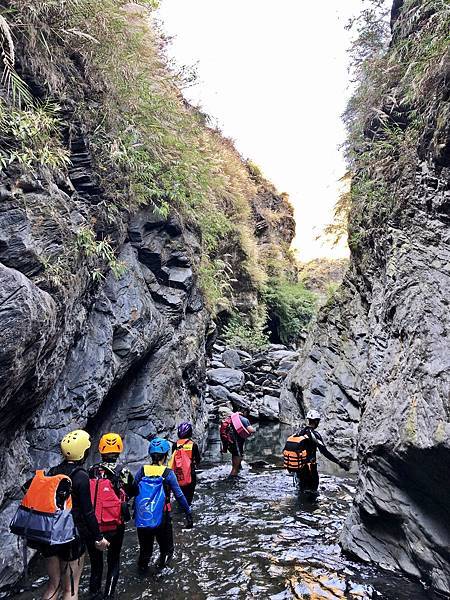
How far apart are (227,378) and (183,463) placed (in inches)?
525

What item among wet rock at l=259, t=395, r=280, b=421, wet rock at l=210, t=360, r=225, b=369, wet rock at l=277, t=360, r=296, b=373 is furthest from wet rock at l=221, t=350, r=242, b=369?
wet rock at l=259, t=395, r=280, b=421

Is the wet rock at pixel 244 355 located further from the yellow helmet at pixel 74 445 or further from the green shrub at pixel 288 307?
the yellow helmet at pixel 74 445

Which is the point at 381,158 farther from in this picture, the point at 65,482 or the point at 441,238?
the point at 65,482

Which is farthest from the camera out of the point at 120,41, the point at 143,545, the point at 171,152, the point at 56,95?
the point at 171,152

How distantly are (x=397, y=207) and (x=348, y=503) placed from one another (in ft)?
18.8

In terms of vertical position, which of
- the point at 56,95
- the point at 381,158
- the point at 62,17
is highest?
the point at 62,17

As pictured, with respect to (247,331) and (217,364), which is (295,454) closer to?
(217,364)

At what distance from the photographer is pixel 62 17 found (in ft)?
26.6

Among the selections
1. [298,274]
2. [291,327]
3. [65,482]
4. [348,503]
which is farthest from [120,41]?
[298,274]

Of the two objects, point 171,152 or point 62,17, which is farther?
point 171,152

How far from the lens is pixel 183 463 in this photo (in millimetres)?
7484

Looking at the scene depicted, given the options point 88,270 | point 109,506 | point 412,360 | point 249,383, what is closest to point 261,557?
point 109,506

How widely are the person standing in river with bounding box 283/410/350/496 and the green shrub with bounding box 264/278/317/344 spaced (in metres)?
20.0

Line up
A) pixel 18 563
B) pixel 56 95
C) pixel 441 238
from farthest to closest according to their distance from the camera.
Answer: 1. pixel 56 95
2. pixel 441 238
3. pixel 18 563
